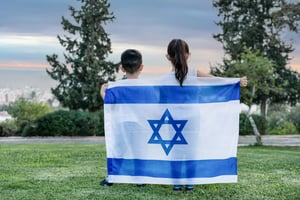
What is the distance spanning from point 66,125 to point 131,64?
18.4m

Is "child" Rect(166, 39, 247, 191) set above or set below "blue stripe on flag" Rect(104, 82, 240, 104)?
above

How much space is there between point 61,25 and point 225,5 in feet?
34.5

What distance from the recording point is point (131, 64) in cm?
543

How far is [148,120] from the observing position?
5160mm

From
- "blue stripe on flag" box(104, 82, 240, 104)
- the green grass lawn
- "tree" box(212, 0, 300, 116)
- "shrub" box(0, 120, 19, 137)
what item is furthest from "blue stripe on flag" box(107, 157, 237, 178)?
"tree" box(212, 0, 300, 116)

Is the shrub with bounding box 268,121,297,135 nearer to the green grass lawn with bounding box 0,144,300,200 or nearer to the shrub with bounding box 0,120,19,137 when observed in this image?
the shrub with bounding box 0,120,19,137

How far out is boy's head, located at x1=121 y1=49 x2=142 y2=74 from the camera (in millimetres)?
5434

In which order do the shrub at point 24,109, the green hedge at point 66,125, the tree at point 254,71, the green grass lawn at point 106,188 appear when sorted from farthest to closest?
the shrub at point 24,109
the green hedge at point 66,125
the tree at point 254,71
the green grass lawn at point 106,188

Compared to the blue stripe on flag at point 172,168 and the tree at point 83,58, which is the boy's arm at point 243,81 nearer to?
the blue stripe on flag at point 172,168

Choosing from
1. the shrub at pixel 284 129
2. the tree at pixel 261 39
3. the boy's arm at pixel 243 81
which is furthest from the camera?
the tree at pixel 261 39

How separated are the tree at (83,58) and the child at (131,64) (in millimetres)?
22158

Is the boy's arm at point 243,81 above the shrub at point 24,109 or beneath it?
above

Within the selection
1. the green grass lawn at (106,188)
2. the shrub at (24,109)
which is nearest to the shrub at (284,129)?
the shrub at (24,109)

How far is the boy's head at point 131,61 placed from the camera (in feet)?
17.8
